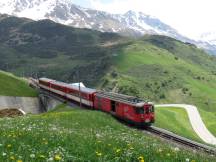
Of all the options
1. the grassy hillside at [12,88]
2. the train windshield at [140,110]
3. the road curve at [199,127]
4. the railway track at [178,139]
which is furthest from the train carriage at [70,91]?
the road curve at [199,127]

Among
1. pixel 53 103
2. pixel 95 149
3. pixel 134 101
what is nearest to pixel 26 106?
pixel 53 103

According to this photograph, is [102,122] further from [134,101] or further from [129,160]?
[129,160]

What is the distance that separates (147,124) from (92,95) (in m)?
18.8

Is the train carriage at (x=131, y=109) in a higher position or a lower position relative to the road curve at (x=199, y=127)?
higher

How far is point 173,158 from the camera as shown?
12617 mm

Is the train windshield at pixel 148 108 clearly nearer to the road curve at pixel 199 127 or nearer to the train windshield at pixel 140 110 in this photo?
the train windshield at pixel 140 110

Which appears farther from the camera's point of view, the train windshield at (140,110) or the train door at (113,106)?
the train door at (113,106)

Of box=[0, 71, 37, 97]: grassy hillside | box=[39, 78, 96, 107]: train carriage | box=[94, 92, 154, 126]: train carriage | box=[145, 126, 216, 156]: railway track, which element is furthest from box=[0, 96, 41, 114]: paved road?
box=[145, 126, 216, 156]: railway track

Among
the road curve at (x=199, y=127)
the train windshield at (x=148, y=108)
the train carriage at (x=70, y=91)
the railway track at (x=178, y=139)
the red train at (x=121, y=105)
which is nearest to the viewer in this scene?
the railway track at (x=178, y=139)

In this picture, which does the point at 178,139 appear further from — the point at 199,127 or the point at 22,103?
the point at 22,103

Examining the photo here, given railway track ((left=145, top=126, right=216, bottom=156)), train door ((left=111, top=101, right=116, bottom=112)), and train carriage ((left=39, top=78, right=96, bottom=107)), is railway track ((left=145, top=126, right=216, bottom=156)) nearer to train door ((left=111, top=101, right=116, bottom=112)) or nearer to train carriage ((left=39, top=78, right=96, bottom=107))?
train door ((left=111, top=101, right=116, bottom=112))

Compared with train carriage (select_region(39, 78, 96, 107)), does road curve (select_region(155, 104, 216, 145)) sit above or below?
below

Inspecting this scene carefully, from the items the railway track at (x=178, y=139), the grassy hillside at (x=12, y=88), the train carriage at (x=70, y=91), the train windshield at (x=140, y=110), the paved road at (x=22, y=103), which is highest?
the train windshield at (x=140, y=110)

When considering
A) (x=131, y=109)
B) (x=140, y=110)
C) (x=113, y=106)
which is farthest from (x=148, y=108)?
(x=113, y=106)
